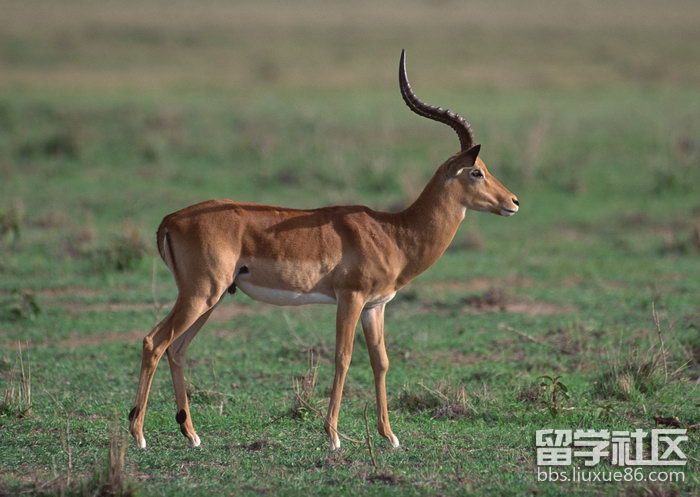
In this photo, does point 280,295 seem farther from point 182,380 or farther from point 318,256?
point 182,380

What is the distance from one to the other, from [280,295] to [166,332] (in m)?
0.65

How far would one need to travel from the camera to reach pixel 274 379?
8164 millimetres

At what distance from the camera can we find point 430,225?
6570 millimetres

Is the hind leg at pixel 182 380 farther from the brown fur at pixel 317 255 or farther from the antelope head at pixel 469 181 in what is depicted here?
the antelope head at pixel 469 181

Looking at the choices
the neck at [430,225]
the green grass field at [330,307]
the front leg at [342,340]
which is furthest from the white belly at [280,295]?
the green grass field at [330,307]

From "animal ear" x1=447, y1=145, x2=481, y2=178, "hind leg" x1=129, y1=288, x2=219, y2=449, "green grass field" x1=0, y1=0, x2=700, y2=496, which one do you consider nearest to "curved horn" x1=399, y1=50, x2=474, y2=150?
"animal ear" x1=447, y1=145, x2=481, y2=178

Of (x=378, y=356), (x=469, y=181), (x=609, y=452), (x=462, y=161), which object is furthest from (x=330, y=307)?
(x=609, y=452)

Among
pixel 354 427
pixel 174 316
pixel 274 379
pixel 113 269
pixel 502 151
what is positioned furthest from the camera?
pixel 502 151

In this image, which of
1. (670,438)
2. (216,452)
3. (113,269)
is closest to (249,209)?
(216,452)

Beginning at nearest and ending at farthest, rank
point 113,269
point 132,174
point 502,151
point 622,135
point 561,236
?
1. point 113,269
2. point 561,236
3. point 132,174
4. point 502,151
5. point 622,135

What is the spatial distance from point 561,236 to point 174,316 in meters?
8.15

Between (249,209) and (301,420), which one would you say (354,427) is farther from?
(249,209)

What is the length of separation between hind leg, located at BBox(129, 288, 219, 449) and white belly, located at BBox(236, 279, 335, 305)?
0.21 m

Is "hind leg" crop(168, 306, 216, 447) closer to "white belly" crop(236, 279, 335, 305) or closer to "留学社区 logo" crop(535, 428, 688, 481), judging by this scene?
"white belly" crop(236, 279, 335, 305)
